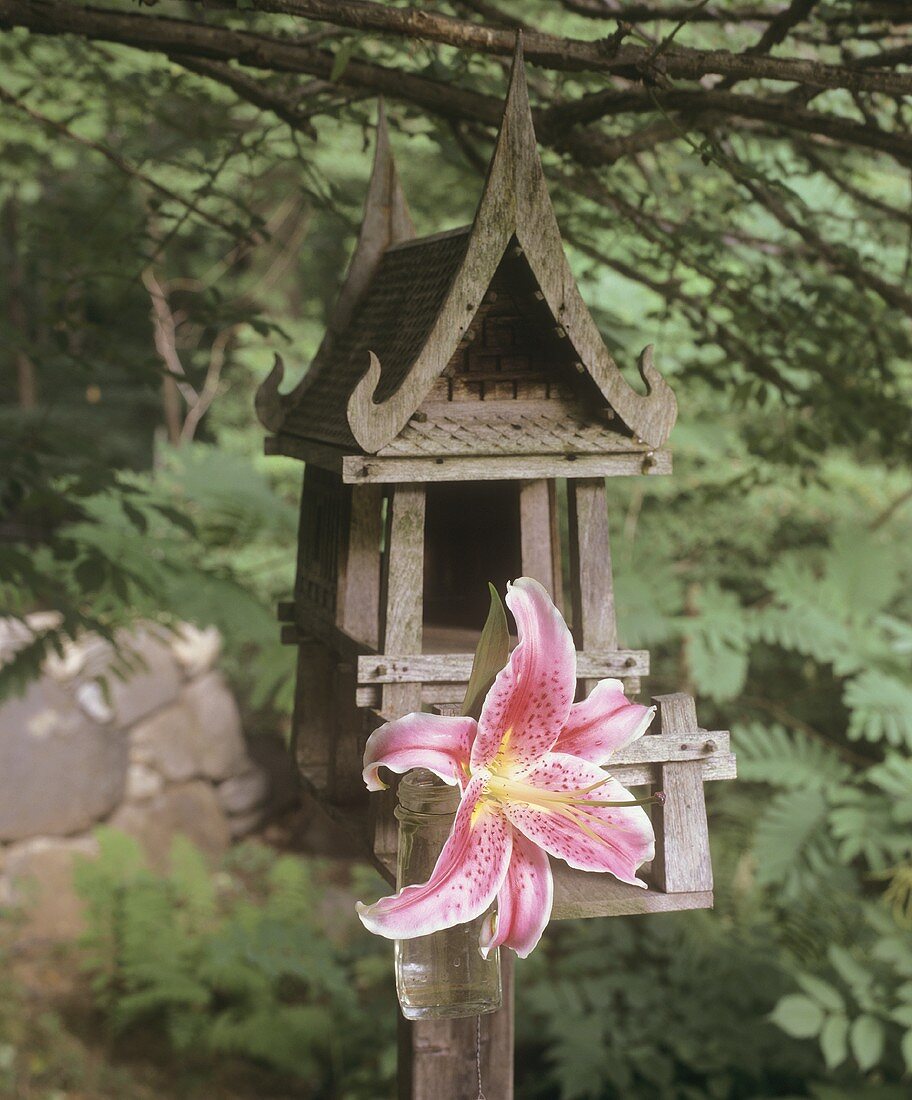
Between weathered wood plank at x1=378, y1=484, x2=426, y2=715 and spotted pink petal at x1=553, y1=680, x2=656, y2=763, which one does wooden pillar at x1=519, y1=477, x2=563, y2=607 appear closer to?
weathered wood plank at x1=378, y1=484, x2=426, y2=715

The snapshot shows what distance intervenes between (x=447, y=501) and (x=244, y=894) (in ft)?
15.6

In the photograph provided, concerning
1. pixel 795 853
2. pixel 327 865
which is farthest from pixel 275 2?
pixel 327 865

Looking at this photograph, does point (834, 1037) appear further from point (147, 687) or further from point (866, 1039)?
point (147, 687)

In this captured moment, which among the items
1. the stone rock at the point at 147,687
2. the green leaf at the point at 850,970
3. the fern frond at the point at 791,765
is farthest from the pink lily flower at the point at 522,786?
the stone rock at the point at 147,687

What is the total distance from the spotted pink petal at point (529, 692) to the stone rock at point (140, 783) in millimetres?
5624

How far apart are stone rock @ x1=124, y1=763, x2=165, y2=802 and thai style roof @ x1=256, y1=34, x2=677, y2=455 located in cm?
524

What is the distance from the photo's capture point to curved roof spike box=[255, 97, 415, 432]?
1.72 metres

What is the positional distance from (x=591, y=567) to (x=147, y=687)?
5.46 m

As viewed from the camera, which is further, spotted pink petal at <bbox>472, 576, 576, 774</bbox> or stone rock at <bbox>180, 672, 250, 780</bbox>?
stone rock at <bbox>180, 672, 250, 780</bbox>

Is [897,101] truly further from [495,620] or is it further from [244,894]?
[244,894]

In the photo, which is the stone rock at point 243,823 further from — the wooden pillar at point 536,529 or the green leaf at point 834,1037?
the wooden pillar at point 536,529

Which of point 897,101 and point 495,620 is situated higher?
point 897,101

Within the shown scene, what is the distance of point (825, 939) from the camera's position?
416cm

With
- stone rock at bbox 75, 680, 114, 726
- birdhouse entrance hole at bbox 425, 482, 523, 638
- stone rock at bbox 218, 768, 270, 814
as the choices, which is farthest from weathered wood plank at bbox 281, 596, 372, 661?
stone rock at bbox 218, 768, 270, 814
